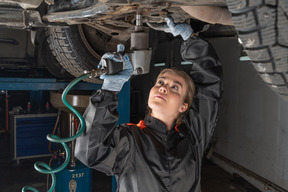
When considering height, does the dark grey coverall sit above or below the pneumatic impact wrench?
below

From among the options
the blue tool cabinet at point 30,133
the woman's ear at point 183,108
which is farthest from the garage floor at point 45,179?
the woman's ear at point 183,108

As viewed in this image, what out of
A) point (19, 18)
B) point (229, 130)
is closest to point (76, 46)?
point (19, 18)

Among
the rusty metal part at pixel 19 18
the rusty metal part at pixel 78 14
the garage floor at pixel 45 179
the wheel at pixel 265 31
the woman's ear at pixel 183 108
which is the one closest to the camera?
the wheel at pixel 265 31

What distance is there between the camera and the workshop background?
2609 millimetres

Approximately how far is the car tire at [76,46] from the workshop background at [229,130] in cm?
45

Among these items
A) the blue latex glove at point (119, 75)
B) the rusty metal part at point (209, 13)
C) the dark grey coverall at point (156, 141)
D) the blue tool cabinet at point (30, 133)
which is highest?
the rusty metal part at point (209, 13)

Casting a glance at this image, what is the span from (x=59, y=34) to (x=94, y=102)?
2.74ft

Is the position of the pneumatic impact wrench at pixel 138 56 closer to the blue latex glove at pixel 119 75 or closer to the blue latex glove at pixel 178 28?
the blue latex glove at pixel 119 75

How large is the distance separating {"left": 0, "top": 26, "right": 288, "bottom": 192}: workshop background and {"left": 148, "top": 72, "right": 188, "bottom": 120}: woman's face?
1038 mm

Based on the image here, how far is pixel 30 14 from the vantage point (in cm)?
140

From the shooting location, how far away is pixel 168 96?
1083 mm

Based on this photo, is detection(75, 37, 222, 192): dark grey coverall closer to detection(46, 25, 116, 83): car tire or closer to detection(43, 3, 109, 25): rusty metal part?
detection(43, 3, 109, 25): rusty metal part

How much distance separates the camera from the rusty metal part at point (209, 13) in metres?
0.92

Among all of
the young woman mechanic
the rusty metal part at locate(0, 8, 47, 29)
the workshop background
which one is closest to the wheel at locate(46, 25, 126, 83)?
the rusty metal part at locate(0, 8, 47, 29)
